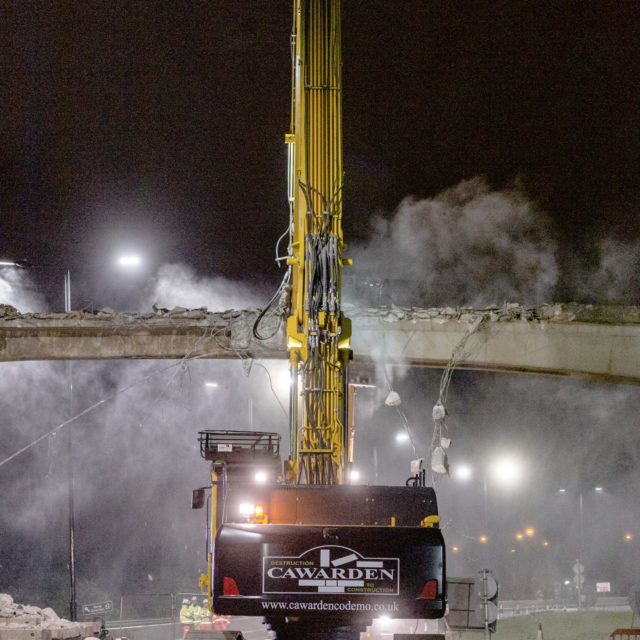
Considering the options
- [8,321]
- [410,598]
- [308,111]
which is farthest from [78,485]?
[410,598]

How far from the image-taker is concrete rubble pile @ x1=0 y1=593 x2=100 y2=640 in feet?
56.1

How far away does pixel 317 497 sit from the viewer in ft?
28.2

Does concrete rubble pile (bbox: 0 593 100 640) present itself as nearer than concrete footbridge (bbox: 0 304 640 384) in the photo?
Yes

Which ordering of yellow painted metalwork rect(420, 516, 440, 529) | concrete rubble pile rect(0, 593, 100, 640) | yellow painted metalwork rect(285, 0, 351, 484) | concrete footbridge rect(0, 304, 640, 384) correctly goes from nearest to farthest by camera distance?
yellow painted metalwork rect(420, 516, 440, 529) → yellow painted metalwork rect(285, 0, 351, 484) → concrete rubble pile rect(0, 593, 100, 640) → concrete footbridge rect(0, 304, 640, 384)

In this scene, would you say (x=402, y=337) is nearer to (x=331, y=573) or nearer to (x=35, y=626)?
(x=331, y=573)

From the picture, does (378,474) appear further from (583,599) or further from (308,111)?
(308,111)

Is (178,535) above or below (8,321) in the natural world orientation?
below

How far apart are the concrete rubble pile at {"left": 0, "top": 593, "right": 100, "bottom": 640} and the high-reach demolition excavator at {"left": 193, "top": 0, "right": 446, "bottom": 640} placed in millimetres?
8337

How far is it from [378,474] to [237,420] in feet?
51.4

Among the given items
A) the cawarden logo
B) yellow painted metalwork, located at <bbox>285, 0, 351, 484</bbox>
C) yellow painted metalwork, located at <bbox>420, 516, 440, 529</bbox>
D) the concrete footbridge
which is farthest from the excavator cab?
the concrete footbridge

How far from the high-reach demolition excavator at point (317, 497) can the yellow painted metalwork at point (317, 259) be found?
17 mm

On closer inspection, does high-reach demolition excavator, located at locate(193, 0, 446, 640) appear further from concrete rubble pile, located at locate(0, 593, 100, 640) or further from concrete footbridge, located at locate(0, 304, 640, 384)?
concrete rubble pile, located at locate(0, 593, 100, 640)

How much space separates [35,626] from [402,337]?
1184 centimetres

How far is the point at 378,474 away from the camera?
56719 millimetres
